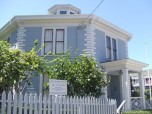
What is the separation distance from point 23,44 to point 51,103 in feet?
33.6

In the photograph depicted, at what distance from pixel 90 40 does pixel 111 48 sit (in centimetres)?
270

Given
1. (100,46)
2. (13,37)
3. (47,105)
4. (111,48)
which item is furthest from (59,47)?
(47,105)

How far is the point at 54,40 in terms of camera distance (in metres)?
17.3

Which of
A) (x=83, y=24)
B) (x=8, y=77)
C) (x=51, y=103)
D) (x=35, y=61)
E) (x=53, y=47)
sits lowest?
(x=51, y=103)

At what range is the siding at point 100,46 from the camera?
17.5 meters

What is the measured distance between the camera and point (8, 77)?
9344 mm

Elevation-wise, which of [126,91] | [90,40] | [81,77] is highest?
[90,40]

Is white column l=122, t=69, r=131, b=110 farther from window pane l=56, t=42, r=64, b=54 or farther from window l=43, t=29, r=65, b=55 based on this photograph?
window l=43, t=29, r=65, b=55

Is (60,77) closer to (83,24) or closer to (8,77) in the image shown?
(8,77)

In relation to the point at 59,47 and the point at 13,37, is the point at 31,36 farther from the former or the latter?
the point at 59,47

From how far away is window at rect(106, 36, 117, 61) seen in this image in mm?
18875

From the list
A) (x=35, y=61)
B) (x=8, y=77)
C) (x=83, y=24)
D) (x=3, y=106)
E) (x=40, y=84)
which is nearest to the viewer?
(x=3, y=106)

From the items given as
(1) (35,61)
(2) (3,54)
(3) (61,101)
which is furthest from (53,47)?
(3) (61,101)

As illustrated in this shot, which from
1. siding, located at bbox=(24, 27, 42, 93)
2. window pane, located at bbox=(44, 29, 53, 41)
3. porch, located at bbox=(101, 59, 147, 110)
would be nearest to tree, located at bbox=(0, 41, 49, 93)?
siding, located at bbox=(24, 27, 42, 93)
